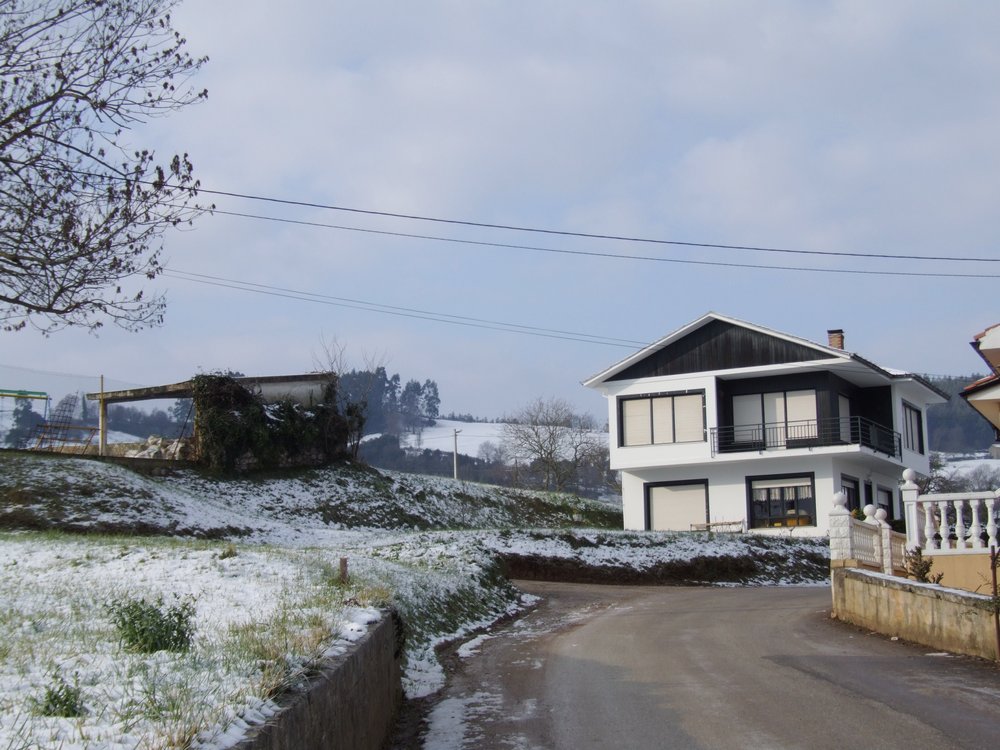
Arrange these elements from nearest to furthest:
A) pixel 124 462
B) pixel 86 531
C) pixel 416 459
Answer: pixel 86 531 → pixel 124 462 → pixel 416 459

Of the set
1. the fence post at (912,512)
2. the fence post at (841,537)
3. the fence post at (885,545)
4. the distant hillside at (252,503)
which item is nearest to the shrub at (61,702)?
the fence post at (841,537)

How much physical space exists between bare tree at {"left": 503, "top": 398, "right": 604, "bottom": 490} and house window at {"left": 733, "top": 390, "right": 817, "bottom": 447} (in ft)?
81.8

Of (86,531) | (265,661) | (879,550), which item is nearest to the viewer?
(265,661)

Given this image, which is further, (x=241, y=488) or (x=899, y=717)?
(x=241, y=488)

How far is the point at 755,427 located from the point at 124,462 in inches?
885

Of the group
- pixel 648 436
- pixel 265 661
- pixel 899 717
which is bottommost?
pixel 899 717

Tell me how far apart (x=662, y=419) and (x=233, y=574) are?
28.6 m

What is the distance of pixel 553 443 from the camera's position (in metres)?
69.2

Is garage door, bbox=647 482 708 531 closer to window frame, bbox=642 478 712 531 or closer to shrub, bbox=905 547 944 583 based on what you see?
window frame, bbox=642 478 712 531

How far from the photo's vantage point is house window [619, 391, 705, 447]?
40.1 m

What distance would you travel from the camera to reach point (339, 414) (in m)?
40.1

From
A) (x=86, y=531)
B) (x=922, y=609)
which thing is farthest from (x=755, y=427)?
(x=922, y=609)

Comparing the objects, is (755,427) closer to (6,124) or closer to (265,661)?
(6,124)

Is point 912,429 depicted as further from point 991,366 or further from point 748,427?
point 991,366
